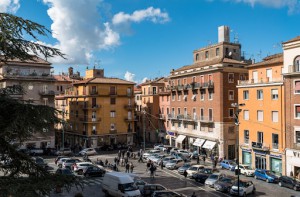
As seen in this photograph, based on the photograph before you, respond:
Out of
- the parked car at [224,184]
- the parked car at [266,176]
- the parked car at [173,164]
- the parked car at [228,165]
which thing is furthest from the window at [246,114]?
the parked car at [224,184]

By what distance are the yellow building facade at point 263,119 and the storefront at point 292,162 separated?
74 centimetres

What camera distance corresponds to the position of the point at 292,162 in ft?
121

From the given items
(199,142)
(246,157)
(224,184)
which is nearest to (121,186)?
(224,184)

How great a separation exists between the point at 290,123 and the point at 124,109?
3511 cm

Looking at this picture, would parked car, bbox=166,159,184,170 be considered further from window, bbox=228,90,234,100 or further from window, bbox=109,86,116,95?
window, bbox=109,86,116,95

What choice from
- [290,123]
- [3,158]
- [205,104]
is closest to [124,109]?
[205,104]

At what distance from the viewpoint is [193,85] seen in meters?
57.8

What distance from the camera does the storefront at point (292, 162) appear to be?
36.4 m

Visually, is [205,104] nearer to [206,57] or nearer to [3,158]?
[206,57]

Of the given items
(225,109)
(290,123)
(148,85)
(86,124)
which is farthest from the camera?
(148,85)

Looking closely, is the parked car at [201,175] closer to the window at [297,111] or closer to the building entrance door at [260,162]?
the building entrance door at [260,162]

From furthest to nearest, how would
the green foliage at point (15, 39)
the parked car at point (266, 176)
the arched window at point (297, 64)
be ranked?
the arched window at point (297, 64)
the parked car at point (266, 176)
the green foliage at point (15, 39)

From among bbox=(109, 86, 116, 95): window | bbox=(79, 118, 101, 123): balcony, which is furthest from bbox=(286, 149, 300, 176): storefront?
bbox=(109, 86, 116, 95): window

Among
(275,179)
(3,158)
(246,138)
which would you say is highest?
(3,158)
